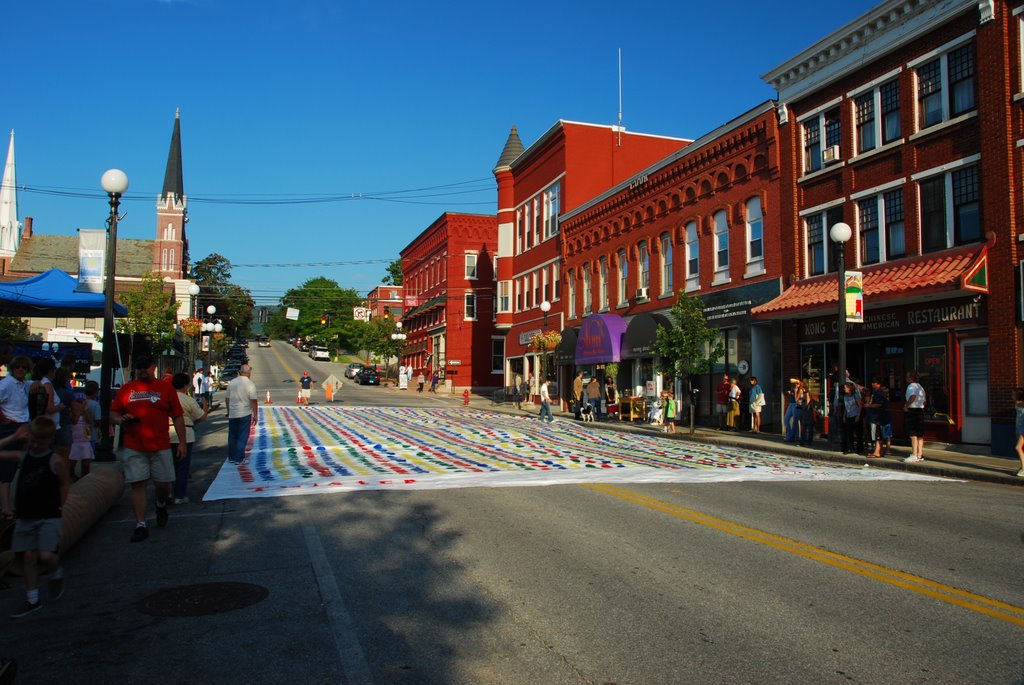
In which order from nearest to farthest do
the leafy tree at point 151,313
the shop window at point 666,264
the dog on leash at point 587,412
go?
the dog on leash at point 587,412 → the shop window at point 666,264 → the leafy tree at point 151,313

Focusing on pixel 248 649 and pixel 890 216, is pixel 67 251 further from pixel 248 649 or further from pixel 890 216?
pixel 248 649

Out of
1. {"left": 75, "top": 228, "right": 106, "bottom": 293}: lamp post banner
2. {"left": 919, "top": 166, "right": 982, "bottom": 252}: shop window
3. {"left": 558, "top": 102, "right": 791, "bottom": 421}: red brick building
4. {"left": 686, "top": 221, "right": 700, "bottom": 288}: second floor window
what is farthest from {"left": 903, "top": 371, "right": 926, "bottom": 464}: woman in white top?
{"left": 75, "top": 228, "right": 106, "bottom": 293}: lamp post banner

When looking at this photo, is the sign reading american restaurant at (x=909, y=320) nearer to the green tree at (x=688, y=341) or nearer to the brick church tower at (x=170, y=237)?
the green tree at (x=688, y=341)

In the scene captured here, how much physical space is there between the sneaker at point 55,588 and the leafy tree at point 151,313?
30158 mm

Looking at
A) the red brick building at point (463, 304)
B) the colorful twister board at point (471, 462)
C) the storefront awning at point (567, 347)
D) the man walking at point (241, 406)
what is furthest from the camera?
the red brick building at point (463, 304)

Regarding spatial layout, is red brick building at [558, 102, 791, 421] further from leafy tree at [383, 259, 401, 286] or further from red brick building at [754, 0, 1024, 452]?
leafy tree at [383, 259, 401, 286]

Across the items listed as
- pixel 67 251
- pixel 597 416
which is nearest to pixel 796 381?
pixel 597 416

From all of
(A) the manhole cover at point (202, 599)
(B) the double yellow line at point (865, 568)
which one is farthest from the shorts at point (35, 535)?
(B) the double yellow line at point (865, 568)

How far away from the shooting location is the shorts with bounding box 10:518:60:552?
607cm

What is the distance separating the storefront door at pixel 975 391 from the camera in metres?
18.7

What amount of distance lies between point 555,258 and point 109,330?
Result: 31.3m

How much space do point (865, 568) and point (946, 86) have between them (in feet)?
56.8

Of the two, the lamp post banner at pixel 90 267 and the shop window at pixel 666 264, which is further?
the shop window at pixel 666 264

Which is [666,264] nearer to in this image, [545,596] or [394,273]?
[545,596]
